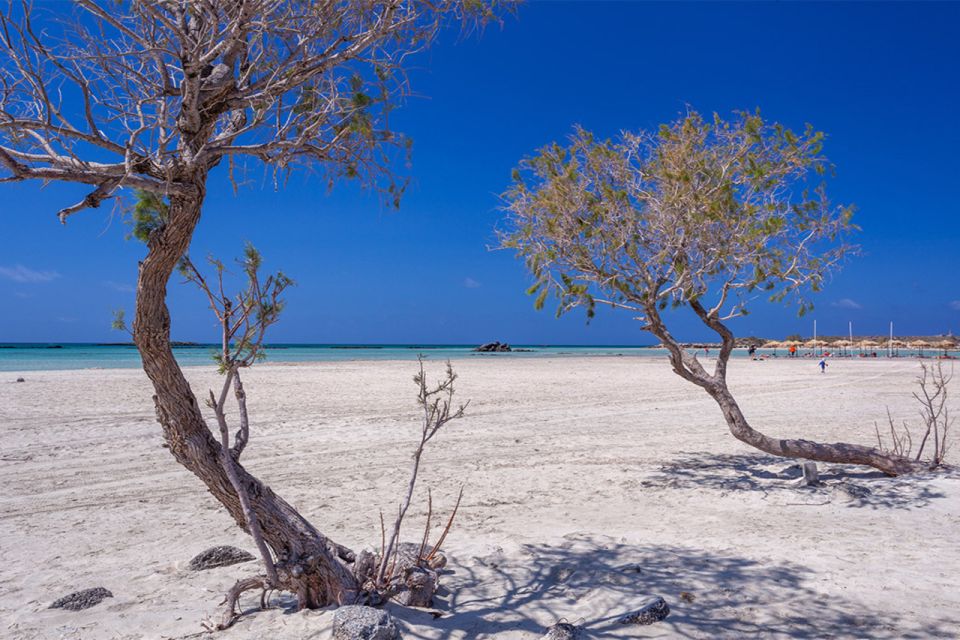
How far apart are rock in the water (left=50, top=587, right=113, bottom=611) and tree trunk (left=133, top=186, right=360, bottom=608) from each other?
4.26 feet

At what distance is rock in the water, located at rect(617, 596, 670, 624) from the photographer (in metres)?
3.87

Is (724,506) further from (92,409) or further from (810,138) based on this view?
(92,409)

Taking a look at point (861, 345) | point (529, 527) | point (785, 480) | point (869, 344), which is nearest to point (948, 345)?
point (861, 345)

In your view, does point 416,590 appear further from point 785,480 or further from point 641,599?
point 785,480

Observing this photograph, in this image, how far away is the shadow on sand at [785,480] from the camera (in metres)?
6.86

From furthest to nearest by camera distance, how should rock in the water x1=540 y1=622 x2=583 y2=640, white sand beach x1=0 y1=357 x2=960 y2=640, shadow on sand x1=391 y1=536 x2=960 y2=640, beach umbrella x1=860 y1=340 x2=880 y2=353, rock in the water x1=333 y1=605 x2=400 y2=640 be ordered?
1. beach umbrella x1=860 y1=340 x2=880 y2=353
2. white sand beach x1=0 y1=357 x2=960 y2=640
3. shadow on sand x1=391 y1=536 x2=960 y2=640
4. rock in the water x1=540 y1=622 x2=583 y2=640
5. rock in the water x1=333 y1=605 x2=400 y2=640

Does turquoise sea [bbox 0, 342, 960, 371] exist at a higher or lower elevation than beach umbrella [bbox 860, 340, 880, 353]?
lower

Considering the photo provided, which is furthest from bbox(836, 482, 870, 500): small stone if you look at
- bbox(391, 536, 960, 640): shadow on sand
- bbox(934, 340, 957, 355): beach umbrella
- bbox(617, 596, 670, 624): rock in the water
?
bbox(934, 340, 957, 355): beach umbrella

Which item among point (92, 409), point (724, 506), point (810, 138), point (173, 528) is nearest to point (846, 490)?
point (724, 506)

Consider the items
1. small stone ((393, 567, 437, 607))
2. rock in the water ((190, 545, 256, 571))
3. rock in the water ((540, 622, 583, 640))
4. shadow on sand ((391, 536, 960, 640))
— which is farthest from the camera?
rock in the water ((190, 545, 256, 571))

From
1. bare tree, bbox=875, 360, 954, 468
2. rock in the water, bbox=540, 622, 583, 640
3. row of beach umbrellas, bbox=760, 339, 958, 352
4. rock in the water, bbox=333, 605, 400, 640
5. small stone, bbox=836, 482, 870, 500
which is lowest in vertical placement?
rock in the water, bbox=540, 622, 583, 640

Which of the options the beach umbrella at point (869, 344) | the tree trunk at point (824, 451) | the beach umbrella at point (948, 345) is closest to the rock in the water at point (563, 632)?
the tree trunk at point (824, 451)

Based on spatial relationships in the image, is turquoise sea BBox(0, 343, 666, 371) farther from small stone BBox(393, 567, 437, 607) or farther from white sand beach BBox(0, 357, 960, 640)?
small stone BBox(393, 567, 437, 607)

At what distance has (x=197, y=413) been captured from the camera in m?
3.72
